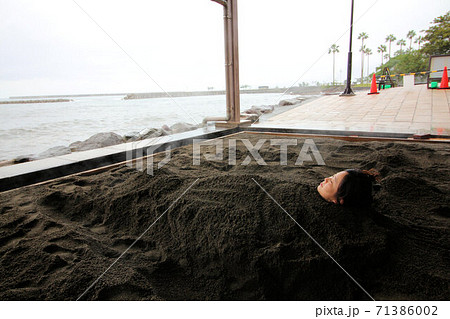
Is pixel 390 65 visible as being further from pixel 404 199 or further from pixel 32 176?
pixel 32 176

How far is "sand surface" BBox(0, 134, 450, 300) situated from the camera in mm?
895

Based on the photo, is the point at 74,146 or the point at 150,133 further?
the point at 150,133

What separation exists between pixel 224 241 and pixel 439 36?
1086cm

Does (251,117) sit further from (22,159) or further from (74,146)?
(22,159)

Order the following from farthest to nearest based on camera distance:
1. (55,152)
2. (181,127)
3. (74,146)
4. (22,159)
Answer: (181,127) < (74,146) < (55,152) < (22,159)

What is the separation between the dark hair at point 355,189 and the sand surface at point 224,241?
0.05 m

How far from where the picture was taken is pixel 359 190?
1185mm

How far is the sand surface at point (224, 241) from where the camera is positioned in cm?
89

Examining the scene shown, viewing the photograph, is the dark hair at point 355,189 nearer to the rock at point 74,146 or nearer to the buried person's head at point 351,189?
the buried person's head at point 351,189

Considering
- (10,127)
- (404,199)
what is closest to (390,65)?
(404,199)

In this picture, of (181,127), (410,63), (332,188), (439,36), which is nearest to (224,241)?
(332,188)

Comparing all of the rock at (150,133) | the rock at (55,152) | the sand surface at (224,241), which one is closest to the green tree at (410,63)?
the rock at (150,133)

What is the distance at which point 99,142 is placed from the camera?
3.78 m

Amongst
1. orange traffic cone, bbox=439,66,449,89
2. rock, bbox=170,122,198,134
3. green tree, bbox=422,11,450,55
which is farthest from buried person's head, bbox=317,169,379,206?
green tree, bbox=422,11,450,55
